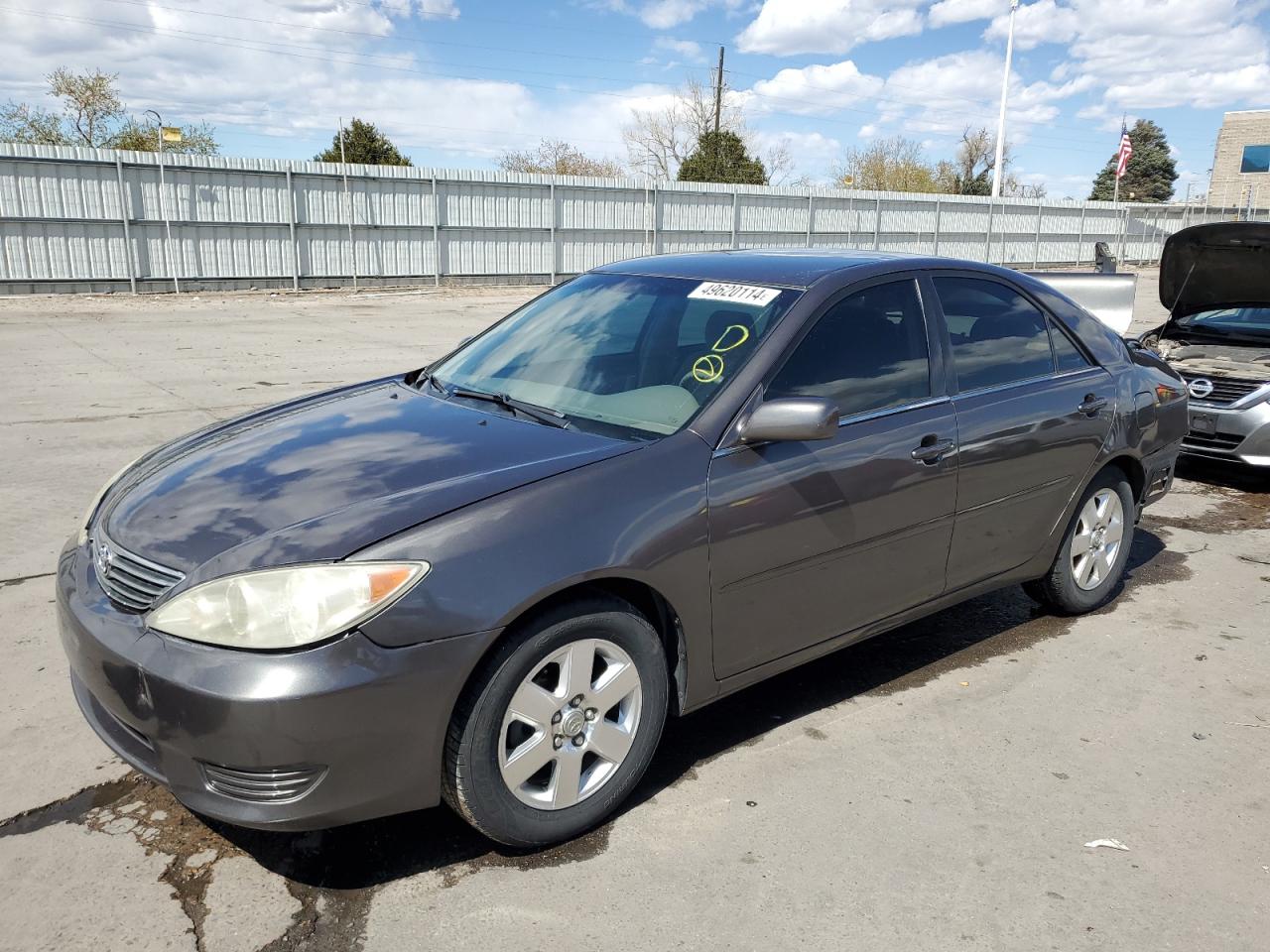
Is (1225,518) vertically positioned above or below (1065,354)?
below

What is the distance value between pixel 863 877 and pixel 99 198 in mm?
21502

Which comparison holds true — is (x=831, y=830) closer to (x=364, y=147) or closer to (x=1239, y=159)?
(x=364, y=147)

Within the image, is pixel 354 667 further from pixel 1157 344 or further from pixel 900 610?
pixel 1157 344

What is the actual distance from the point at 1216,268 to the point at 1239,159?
7919cm

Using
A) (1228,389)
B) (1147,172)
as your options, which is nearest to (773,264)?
(1228,389)

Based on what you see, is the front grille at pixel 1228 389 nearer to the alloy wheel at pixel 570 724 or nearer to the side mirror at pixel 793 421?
the side mirror at pixel 793 421

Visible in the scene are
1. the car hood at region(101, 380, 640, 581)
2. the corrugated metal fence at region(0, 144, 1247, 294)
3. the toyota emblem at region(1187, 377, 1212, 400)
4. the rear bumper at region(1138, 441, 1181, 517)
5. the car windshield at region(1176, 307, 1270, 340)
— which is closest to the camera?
the car hood at region(101, 380, 640, 581)

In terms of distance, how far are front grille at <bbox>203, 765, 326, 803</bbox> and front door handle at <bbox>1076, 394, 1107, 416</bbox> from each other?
135 inches

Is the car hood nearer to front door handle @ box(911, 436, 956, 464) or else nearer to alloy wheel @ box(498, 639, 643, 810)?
alloy wheel @ box(498, 639, 643, 810)

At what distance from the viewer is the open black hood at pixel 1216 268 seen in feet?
23.8

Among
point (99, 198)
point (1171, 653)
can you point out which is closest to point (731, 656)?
point (1171, 653)

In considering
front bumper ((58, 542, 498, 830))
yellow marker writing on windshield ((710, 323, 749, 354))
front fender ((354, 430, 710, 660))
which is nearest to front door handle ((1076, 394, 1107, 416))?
yellow marker writing on windshield ((710, 323, 749, 354))

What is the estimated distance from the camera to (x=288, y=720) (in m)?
2.33

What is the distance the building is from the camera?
216 ft
